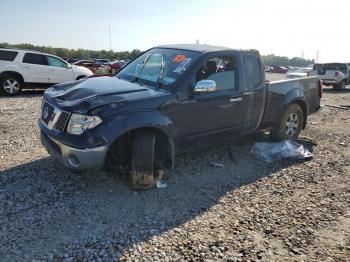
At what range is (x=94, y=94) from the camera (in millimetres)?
4195

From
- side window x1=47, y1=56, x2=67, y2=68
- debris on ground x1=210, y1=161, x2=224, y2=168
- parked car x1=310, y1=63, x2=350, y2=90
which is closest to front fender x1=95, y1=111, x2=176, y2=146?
debris on ground x1=210, y1=161, x2=224, y2=168

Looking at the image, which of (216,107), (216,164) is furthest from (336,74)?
(216,107)

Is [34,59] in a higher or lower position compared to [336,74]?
higher

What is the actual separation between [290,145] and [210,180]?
6.87ft

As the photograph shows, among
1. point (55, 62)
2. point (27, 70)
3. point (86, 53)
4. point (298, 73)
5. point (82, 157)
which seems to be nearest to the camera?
point (82, 157)

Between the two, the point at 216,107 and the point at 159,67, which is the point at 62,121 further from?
the point at 216,107

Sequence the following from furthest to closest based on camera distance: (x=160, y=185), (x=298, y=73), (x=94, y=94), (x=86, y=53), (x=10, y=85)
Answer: (x=86, y=53)
(x=10, y=85)
(x=298, y=73)
(x=160, y=185)
(x=94, y=94)

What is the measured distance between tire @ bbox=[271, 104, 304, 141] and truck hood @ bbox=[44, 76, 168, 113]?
291 centimetres

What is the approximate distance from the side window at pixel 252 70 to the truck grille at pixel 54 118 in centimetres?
289

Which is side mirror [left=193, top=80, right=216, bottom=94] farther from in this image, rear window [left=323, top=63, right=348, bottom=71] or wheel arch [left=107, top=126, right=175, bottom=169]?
rear window [left=323, top=63, right=348, bottom=71]

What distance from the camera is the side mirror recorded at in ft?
15.3

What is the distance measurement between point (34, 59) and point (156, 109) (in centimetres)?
1044

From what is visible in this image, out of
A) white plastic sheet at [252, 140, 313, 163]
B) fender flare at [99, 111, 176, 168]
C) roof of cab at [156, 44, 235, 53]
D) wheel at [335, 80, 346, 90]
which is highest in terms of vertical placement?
roof of cab at [156, 44, 235, 53]

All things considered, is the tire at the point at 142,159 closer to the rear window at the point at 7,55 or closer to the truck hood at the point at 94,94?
the truck hood at the point at 94,94
